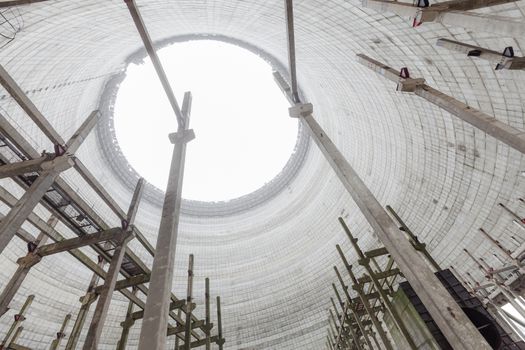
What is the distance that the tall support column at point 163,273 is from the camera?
8.64 feet

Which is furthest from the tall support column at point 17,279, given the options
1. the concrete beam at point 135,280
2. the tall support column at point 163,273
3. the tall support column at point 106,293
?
the tall support column at point 163,273

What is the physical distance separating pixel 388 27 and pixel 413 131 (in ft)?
10.3

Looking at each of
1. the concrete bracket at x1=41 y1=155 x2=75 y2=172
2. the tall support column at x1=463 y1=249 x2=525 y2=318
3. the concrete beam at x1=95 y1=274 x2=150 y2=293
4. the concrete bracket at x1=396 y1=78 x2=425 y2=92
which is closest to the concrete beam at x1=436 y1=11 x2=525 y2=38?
the concrete bracket at x1=396 y1=78 x2=425 y2=92

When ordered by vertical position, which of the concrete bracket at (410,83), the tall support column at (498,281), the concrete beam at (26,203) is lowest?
the tall support column at (498,281)

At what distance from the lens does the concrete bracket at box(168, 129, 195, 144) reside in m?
6.01

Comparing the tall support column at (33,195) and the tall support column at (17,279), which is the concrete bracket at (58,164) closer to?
the tall support column at (33,195)

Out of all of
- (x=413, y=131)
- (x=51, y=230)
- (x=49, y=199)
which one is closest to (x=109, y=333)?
(x=51, y=230)

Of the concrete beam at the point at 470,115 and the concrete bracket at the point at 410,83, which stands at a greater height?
the concrete bracket at the point at 410,83

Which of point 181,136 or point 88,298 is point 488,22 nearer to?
point 181,136

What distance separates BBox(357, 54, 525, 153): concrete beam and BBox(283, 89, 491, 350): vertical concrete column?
1.68 meters

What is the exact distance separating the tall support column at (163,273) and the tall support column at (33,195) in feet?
5.53

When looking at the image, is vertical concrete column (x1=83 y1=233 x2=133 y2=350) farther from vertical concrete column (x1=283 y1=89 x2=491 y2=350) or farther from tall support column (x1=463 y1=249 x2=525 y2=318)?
tall support column (x1=463 y1=249 x2=525 y2=318)

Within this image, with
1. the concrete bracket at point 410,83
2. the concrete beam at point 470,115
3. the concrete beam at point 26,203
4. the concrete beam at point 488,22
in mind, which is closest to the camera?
the concrete beam at point 488,22

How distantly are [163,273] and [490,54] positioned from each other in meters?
5.27
